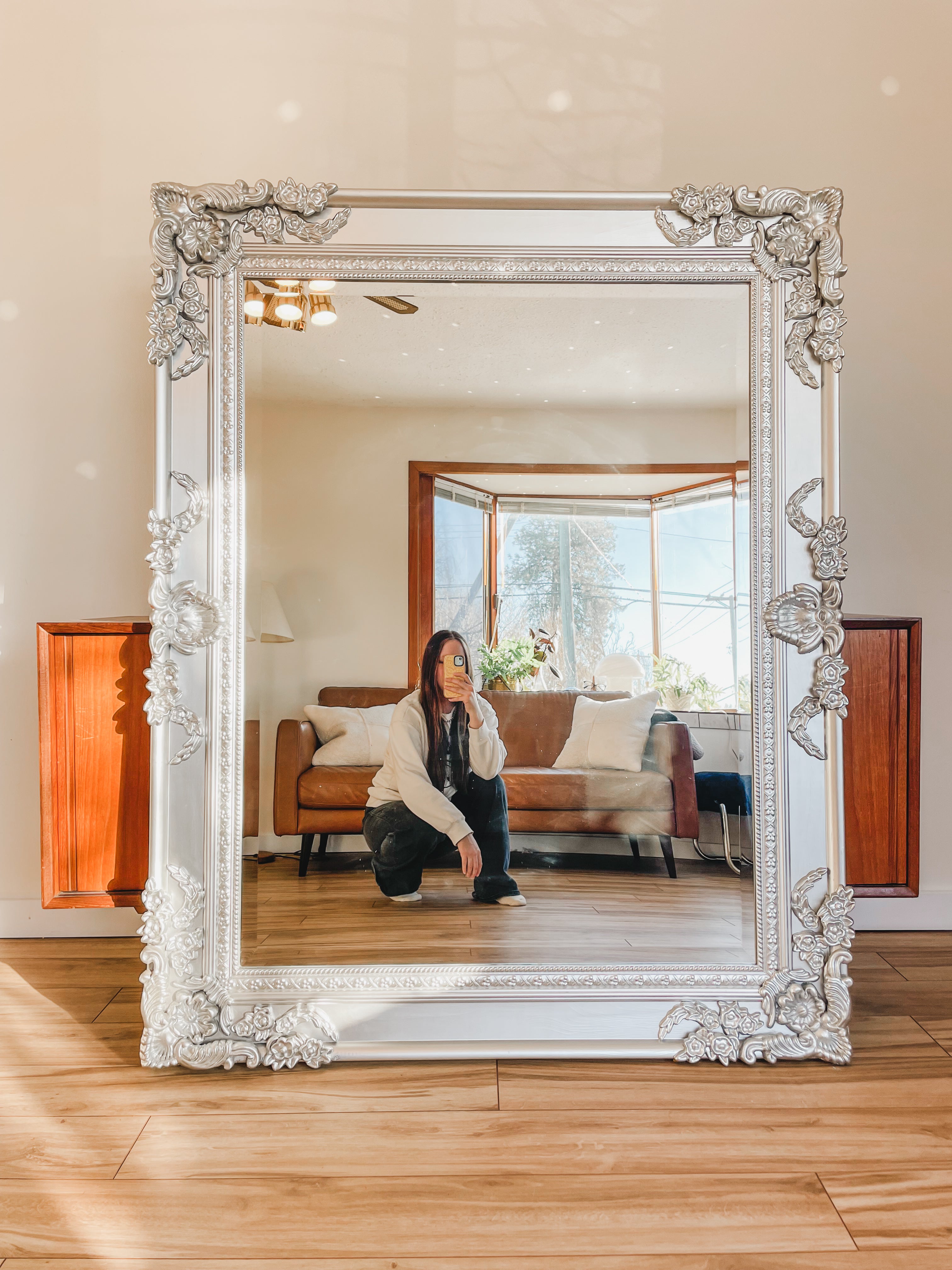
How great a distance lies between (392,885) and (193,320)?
4.16 feet

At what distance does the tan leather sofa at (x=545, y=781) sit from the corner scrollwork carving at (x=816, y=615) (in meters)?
0.26

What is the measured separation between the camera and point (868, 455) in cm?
230

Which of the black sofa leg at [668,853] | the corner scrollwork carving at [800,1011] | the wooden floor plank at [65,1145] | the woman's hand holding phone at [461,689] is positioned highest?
the woman's hand holding phone at [461,689]

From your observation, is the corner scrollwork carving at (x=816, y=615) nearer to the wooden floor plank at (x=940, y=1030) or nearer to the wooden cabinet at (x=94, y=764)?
the wooden floor plank at (x=940, y=1030)

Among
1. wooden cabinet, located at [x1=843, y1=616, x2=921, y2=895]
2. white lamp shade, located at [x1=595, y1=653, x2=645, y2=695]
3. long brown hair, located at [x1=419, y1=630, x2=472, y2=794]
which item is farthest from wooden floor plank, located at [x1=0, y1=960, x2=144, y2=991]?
wooden cabinet, located at [x1=843, y1=616, x2=921, y2=895]

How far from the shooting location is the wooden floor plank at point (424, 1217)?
3.57 feet

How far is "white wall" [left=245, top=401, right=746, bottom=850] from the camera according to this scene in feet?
5.63

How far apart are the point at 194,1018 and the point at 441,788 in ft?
2.18

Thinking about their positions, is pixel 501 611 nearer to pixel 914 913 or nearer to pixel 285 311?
pixel 285 311

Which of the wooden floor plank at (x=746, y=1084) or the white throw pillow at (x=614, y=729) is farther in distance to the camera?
the white throw pillow at (x=614, y=729)

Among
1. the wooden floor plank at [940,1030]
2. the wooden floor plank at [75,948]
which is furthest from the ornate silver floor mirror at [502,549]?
the wooden floor plank at [75,948]

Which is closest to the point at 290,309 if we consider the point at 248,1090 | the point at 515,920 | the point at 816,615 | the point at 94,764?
the point at 94,764

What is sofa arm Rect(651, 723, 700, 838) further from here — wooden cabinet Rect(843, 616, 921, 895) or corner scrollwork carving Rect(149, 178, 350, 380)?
corner scrollwork carving Rect(149, 178, 350, 380)

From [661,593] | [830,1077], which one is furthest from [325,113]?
[830,1077]
